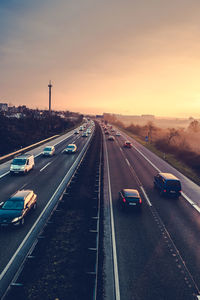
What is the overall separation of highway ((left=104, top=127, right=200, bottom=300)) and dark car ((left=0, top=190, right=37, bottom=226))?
552 cm

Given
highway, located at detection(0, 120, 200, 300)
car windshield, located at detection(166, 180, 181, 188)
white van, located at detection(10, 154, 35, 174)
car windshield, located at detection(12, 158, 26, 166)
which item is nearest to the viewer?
highway, located at detection(0, 120, 200, 300)

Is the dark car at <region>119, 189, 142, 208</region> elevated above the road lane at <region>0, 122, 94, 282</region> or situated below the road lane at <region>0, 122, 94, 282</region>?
above

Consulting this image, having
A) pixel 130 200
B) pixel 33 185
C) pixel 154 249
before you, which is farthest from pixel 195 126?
pixel 154 249

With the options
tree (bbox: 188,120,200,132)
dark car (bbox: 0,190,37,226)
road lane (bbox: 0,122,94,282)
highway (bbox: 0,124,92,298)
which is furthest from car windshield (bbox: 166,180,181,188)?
tree (bbox: 188,120,200,132)

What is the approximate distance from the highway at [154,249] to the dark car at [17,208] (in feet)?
18.1

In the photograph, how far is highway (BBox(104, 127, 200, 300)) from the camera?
8766 mm

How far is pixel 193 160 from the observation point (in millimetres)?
36469

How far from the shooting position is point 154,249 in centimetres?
1145

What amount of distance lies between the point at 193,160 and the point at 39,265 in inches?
1313

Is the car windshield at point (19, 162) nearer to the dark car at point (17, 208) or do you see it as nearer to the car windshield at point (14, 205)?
the dark car at point (17, 208)

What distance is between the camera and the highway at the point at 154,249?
8766 mm

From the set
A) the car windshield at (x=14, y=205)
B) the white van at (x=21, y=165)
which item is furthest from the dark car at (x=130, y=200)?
the white van at (x=21, y=165)

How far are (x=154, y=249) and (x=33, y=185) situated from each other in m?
13.6

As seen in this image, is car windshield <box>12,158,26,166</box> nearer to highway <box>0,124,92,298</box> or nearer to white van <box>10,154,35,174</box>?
white van <box>10,154,35,174</box>
